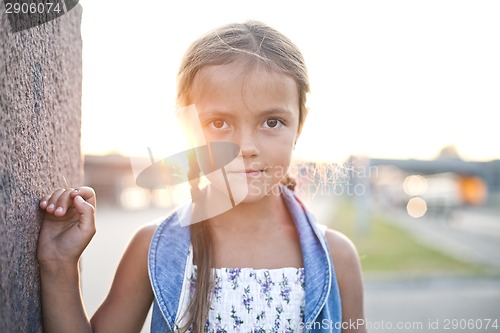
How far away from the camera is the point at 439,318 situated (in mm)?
4391

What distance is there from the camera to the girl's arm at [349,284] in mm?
1840

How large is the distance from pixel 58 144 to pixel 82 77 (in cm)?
46

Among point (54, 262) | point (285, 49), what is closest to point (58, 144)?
point (54, 262)

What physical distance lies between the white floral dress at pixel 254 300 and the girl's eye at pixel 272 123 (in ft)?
1.65

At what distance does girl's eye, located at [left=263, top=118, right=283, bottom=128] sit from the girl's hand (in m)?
0.61

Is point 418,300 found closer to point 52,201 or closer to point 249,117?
point 249,117

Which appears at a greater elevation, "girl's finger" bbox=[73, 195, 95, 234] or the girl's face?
the girl's face

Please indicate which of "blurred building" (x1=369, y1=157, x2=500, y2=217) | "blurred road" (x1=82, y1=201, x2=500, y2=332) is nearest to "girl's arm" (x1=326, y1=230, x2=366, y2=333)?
"blurred road" (x1=82, y1=201, x2=500, y2=332)

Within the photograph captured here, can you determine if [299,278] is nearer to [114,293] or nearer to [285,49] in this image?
[114,293]

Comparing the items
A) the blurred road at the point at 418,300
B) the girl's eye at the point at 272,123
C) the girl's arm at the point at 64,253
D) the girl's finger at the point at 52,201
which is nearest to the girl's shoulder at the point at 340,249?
the girl's eye at the point at 272,123

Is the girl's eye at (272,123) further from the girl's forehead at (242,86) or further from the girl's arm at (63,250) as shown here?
the girl's arm at (63,250)

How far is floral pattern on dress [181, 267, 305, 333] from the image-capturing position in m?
1.73

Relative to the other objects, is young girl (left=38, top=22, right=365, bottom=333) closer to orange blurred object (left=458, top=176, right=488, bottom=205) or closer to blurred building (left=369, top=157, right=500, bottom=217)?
blurred building (left=369, top=157, right=500, bottom=217)

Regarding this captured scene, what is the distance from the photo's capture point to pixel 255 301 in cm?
177
